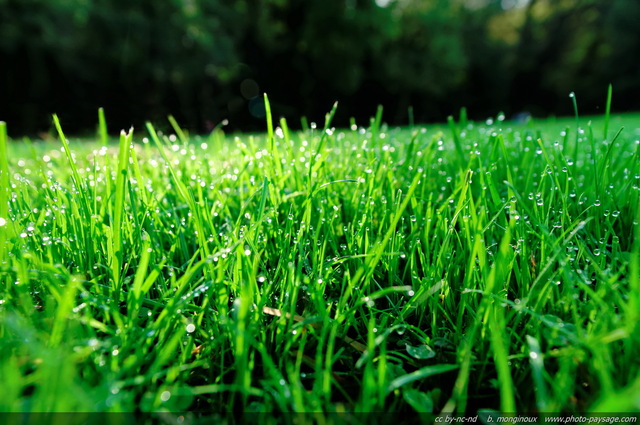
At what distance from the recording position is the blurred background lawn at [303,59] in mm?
14695

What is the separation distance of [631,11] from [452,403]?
2712cm

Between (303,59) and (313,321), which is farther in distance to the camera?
(303,59)

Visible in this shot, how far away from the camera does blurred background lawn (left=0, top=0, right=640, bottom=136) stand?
14695 mm

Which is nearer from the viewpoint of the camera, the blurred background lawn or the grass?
the grass

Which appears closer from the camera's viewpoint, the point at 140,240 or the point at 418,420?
the point at 418,420

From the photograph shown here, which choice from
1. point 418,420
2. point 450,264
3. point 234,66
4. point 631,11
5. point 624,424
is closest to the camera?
point 624,424

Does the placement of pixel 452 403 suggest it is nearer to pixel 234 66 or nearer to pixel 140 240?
pixel 140 240

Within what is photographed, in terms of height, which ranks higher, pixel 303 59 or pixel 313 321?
pixel 303 59

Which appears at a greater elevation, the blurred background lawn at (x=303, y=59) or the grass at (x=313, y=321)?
the blurred background lawn at (x=303, y=59)

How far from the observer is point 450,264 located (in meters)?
0.83

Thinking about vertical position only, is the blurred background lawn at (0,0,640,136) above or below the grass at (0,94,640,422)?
above

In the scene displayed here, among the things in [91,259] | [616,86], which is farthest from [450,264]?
[616,86]

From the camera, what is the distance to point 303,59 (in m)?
19.5

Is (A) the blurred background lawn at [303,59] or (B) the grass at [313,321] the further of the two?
(A) the blurred background lawn at [303,59]
